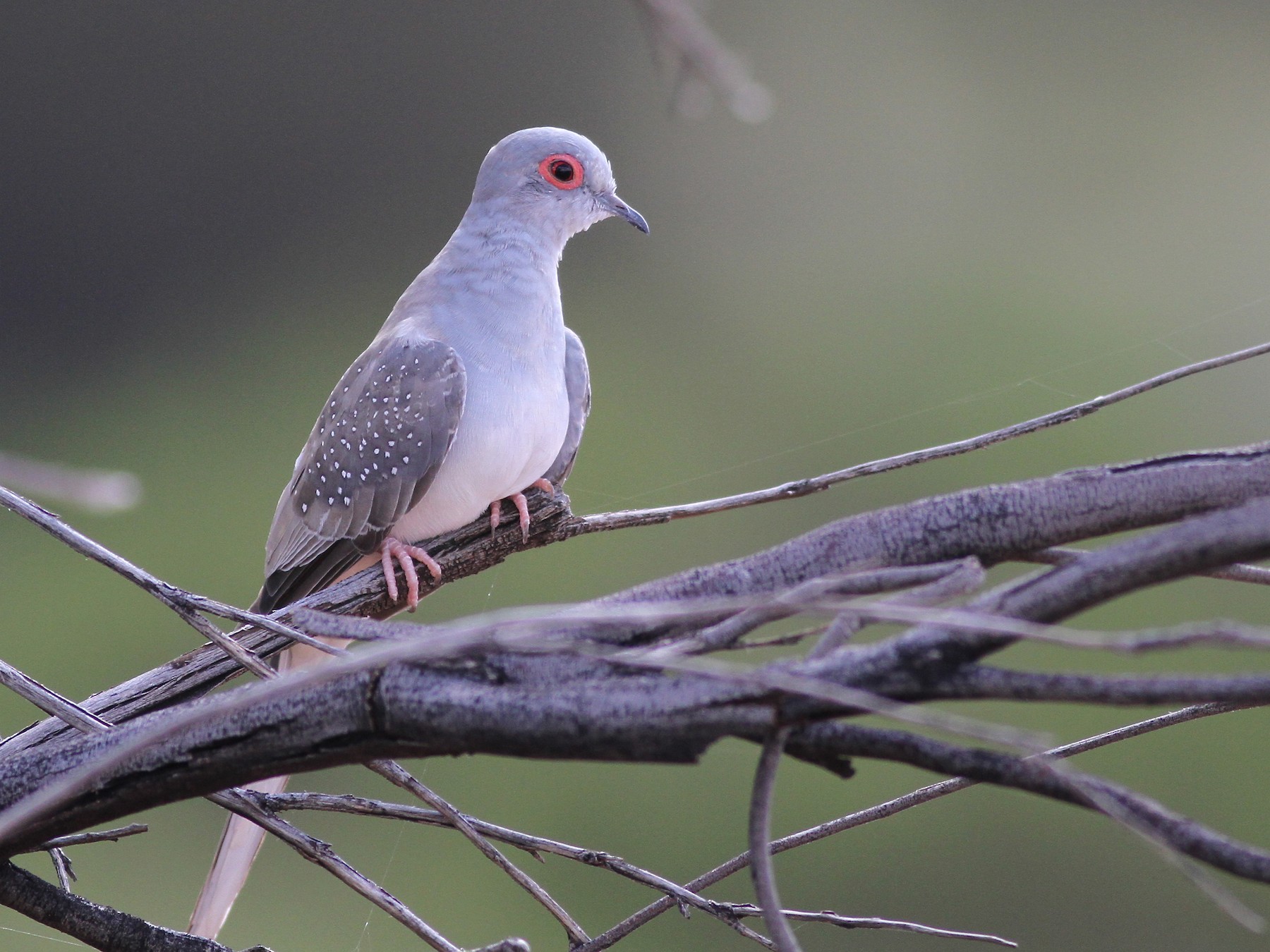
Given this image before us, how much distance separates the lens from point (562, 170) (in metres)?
2.06

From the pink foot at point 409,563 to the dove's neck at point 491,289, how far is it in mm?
372

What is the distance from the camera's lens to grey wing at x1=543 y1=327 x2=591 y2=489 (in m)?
2.08

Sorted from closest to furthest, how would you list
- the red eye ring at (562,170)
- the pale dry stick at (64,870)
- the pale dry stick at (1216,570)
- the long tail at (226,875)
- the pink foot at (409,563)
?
1. the pale dry stick at (1216,570)
2. the pale dry stick at (64,870)
3. the long tail at (226,875)
4. the pink foot at (409,563)
5. the red eye ring at (562,170)

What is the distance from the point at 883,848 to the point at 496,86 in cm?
335

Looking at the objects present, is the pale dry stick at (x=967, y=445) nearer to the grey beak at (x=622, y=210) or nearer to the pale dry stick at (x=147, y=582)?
the pale dry stick at (x=147, y=582)

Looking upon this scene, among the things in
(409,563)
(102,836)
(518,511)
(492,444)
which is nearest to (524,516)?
(518,511)

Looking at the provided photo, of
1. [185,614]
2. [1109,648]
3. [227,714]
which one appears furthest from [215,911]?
[1109,648]

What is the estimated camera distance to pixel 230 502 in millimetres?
5309

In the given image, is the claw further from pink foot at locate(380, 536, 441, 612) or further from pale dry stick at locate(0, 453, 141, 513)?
pale dry stick at locate(0, 453, 141, 513)

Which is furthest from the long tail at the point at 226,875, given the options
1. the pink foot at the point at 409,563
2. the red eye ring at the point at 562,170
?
the red eye ring at the point at 562,170

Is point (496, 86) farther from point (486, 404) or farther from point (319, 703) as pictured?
point (319, 703)

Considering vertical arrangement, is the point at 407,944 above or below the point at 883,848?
below

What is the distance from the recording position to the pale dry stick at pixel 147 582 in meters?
0.98

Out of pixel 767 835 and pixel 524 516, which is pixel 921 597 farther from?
pixel 524 516
